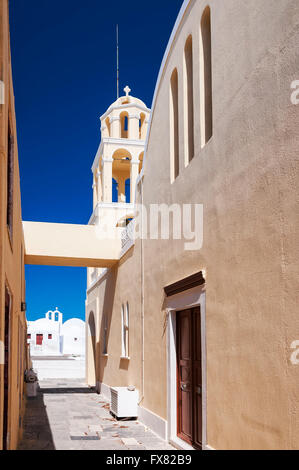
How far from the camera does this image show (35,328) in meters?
57.3

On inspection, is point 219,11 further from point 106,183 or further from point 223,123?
point 106,183

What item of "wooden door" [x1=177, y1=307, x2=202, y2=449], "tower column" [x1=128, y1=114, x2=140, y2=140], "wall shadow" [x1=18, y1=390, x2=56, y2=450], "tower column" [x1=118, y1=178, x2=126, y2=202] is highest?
"tower column" [x1=128, y1=114, x2=140, y2=140]

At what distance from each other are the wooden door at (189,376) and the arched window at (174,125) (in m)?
2.58

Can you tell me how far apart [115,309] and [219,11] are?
10.3 meters

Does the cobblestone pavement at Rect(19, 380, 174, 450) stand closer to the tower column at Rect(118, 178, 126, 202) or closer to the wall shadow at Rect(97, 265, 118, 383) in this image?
the wall shadow at Rect(97, 265, 118, 383)

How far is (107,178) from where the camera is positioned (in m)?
20.2

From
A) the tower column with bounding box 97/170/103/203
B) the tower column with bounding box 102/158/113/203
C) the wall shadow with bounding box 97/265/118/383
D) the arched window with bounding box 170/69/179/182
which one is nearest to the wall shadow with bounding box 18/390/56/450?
the wall shadow with bounding box 97/265/118/383

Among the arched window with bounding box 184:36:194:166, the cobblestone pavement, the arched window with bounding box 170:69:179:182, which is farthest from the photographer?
the arched window with bounding box 170:69:179:182

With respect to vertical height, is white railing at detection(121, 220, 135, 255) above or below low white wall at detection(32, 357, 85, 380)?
above

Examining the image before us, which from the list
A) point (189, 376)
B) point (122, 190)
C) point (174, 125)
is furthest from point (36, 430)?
point (122, 190)

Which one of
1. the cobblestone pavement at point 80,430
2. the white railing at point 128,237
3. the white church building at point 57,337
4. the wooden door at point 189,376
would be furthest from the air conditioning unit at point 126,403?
the white church building at point 57,337

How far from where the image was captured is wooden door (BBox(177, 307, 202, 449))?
776 cm

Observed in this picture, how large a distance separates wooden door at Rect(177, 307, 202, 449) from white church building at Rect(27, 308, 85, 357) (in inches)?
1895
